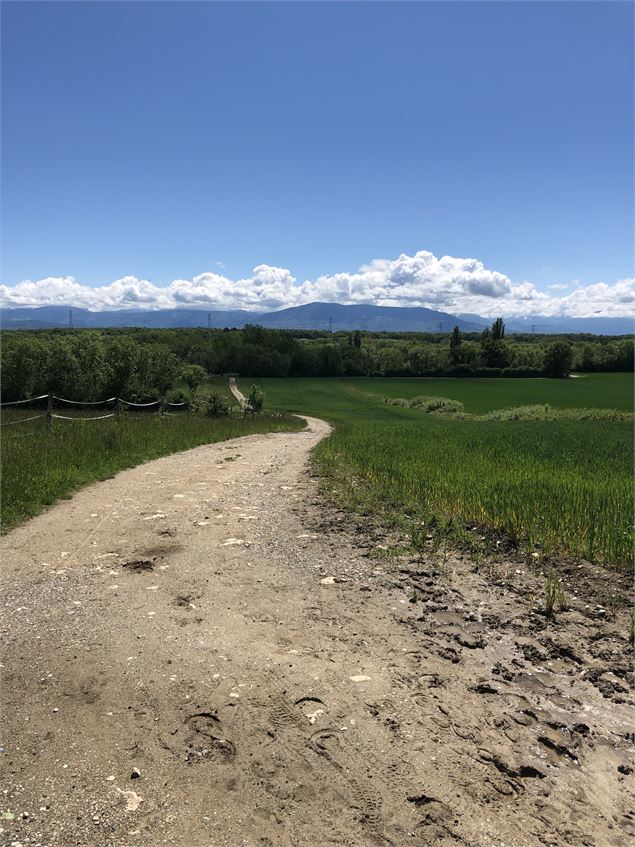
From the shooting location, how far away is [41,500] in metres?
9.83

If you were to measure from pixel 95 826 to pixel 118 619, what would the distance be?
255 cm

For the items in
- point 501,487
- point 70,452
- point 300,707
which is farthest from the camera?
point 70,452

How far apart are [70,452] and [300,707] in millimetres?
12228

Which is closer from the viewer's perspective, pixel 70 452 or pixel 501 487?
pixel 501 487

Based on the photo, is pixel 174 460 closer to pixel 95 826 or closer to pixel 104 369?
pixel 95 826

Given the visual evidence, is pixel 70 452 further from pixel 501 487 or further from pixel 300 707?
pixel 300 707

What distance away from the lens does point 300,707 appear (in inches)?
156

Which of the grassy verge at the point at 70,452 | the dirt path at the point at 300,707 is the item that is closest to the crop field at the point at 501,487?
the dirt path at the point at 300,707

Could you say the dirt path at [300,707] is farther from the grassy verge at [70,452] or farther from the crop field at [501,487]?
the grassy verge at [70,452]

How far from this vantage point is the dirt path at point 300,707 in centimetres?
300

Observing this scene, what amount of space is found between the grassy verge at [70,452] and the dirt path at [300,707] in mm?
3011

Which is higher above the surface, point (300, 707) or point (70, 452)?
point (70, 452)

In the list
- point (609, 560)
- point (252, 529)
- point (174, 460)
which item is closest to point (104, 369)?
point (174, 460)

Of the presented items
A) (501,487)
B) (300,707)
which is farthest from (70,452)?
(300,707)
